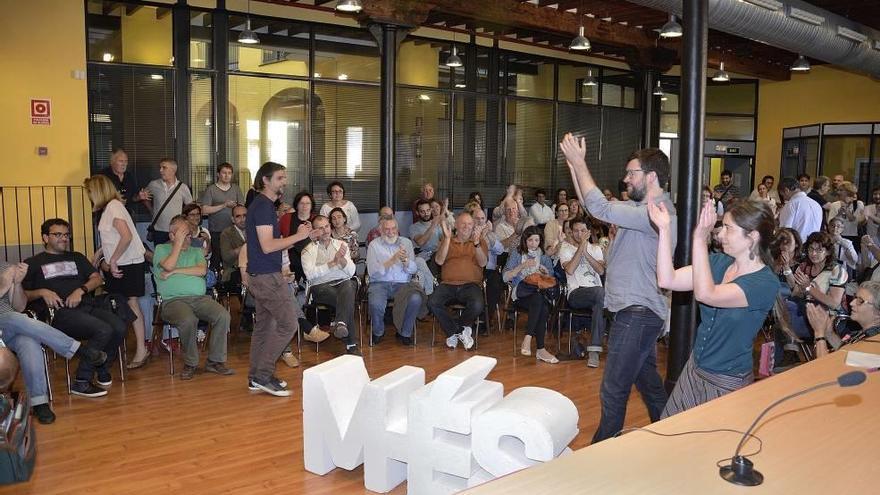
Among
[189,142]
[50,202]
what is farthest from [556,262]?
A: [50,202]

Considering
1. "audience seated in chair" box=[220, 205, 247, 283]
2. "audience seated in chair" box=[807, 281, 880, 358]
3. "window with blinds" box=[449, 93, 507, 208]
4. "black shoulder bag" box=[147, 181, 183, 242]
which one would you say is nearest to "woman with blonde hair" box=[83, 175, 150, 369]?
"audience seated in chair" box=[220, 205, 247, 283]

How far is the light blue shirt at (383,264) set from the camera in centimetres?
728

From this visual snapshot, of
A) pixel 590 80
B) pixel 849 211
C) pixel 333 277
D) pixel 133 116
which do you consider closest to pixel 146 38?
pixel 133 116

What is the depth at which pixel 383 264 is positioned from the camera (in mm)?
7262

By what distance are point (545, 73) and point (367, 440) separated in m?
10.4

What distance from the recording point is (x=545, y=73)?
1340 centimetres

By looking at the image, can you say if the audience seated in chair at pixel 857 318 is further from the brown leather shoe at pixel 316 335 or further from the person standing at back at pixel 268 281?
the brown leather shoe at pixel 316 335

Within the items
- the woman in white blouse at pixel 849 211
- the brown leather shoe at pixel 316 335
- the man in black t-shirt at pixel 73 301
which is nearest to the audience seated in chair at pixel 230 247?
the brown leather shoe at pixel 316 335

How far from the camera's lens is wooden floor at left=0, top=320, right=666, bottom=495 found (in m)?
4.06

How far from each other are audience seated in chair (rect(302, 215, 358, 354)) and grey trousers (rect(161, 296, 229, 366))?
36.8 inches

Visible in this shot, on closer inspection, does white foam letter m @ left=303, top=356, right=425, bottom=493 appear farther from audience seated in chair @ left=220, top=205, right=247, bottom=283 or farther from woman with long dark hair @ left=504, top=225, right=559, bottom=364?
audience seated in chair @ left=220, top=205, right=247, bottom=283

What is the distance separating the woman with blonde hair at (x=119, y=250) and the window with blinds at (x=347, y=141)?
182 inches

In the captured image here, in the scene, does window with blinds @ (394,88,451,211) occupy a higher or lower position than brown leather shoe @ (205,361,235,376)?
higher

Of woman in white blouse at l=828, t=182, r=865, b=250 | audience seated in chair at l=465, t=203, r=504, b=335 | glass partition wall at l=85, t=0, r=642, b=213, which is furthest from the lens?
woman in white blouse at l=828, t=182, r=865, b=250
